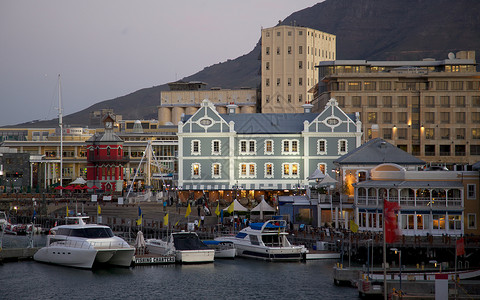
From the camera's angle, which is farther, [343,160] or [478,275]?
[343,160]

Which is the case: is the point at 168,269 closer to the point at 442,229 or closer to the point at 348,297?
the point at 348,297

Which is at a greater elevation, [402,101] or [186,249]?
[402,101]

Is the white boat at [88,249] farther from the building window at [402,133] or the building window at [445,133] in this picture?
the building window at [445,133]

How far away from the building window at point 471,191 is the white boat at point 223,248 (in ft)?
69.2

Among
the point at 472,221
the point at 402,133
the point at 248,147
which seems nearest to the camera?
the point at 472,221

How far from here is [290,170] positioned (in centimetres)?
10194

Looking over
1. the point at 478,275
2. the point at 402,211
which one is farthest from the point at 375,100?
→ the point at 478,275

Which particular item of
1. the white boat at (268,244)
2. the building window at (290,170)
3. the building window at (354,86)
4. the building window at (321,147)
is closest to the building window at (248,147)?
the building window at (290,170)

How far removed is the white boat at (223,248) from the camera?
70.0m

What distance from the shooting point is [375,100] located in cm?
12838

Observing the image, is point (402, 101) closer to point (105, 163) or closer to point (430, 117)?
point (430, 117)

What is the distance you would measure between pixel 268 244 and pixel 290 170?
110 feet

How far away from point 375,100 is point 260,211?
50.1 m

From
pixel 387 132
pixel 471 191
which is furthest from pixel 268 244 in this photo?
pixel 387 132
